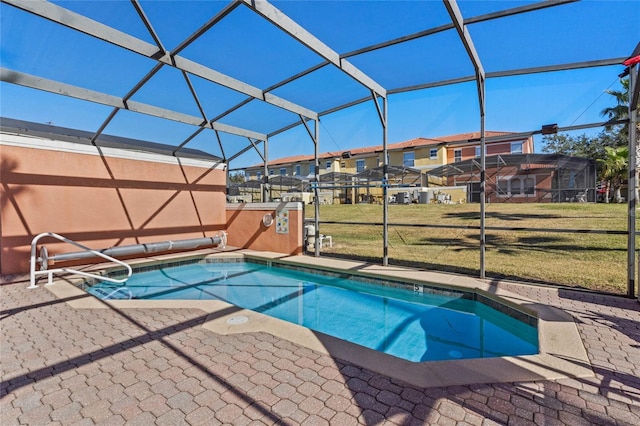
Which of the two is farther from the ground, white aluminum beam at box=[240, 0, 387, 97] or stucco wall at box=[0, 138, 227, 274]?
white aluminum beam at box=[240, 0, 387, 97]

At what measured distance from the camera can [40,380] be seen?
2609mm

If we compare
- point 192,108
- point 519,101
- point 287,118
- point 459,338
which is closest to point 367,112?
point 287,118

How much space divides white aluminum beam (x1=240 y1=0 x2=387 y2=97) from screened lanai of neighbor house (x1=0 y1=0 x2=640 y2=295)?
31 mm

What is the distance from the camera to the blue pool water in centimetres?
427

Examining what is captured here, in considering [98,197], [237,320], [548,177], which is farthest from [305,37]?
[548,177]

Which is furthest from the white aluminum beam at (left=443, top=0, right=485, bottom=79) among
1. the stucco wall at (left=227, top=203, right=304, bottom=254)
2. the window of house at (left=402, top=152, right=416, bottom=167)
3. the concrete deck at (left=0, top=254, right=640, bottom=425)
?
the window of house at (left=402, top=152, right=416, bottom=167)

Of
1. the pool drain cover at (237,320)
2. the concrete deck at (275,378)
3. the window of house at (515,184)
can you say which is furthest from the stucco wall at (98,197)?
the window of house at (515,184)

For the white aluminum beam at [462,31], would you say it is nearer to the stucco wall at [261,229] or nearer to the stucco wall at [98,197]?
the stucco wall at [261,229]

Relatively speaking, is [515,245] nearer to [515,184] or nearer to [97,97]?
[515,184]

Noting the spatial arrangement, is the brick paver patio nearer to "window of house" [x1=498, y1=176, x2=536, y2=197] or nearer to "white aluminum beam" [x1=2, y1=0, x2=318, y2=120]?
"white aluminum beam" [x1=2, y1=0, x2=318, y2=120]

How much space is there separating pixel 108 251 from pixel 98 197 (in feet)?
4.95

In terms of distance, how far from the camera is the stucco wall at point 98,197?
6.69 meters

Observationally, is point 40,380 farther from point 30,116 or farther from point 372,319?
point 30,116

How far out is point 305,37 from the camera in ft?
15.0
